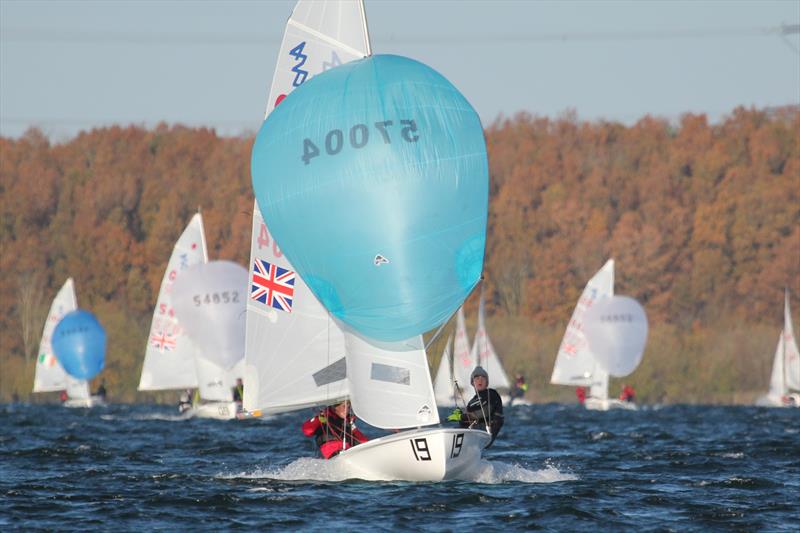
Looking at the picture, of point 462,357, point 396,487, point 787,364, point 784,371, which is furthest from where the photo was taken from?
point 462,357

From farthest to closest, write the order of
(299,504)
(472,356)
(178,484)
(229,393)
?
(472,356)
(229,393)
(178,484)
(299,504)

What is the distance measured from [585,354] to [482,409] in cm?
4237

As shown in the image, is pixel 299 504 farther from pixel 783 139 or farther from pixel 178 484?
pixel 783 139

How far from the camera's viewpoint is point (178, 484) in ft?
74.7

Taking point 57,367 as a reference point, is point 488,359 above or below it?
above

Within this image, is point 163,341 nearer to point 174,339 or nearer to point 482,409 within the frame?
point 174,339

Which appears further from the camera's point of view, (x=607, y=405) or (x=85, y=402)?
(x=85, y=402)

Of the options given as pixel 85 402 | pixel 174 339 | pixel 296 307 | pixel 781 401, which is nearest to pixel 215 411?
pixel 174 339

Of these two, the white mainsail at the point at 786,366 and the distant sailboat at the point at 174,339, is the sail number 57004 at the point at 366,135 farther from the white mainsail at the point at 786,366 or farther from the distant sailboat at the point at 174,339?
the white mainsail at the point at 786,366

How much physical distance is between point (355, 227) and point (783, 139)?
253 feet

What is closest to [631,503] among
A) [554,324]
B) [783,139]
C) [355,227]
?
[355,227]

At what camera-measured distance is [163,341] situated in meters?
51.4

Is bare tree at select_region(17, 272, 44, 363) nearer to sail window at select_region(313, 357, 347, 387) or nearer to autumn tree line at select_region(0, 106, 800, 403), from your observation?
autumn tree line at select_region(0, 106, 800, 403)

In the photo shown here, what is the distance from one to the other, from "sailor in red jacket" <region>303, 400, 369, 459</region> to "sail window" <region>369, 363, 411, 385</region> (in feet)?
5.31
